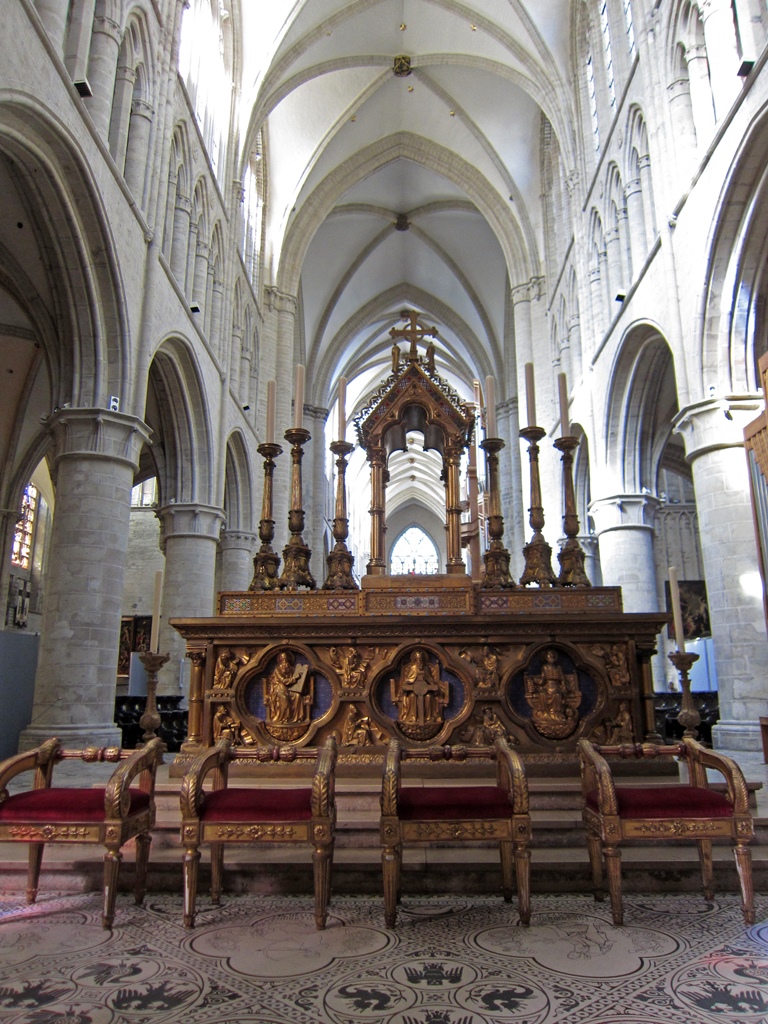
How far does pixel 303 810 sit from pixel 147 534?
18482mm

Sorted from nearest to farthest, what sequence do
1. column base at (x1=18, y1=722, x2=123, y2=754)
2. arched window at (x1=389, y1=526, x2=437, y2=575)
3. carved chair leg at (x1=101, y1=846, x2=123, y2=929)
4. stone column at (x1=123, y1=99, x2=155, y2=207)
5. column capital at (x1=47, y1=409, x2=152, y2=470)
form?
carved chair leg at (x1=101, y1=846, x2=123, y2=929)
column base at (x1=18, y1=722, x2=123, y2=754)
column capital at (x1=47, y1=409, x2=152, y2=470)
stone column at (x1=123, y1=99, x2=155, y2=207)
arched window at (x1=389, y1=526, x2=437, y2=575)

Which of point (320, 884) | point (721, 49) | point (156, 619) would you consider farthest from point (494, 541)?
point (721, 49)

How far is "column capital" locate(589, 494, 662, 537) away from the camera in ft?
41.9

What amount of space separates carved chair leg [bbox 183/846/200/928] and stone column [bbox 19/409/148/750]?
515 cm

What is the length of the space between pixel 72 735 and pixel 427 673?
15.2ft

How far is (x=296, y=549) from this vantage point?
6.13 meters

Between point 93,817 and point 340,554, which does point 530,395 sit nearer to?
point 340,554

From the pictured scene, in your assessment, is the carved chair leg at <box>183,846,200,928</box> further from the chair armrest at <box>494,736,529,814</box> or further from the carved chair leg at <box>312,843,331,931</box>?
the chair armrest at <box>494,736,529,814</box>

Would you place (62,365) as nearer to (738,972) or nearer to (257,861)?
(257,861)

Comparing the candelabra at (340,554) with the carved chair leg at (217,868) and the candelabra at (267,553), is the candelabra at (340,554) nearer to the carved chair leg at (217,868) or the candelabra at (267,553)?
the candelabra at (267,553)

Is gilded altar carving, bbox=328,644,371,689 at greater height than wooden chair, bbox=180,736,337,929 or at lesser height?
greater

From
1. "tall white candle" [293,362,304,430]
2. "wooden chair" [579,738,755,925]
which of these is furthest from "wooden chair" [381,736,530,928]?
"tall white candle" [293,362,304,430]

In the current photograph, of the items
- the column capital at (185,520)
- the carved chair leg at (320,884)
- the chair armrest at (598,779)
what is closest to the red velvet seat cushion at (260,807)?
the carved chair leg at (320,884)

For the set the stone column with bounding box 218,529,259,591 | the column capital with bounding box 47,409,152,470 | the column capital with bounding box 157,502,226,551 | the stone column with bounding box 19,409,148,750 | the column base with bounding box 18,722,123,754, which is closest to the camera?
the column base with bounding box 18,722,123,754
